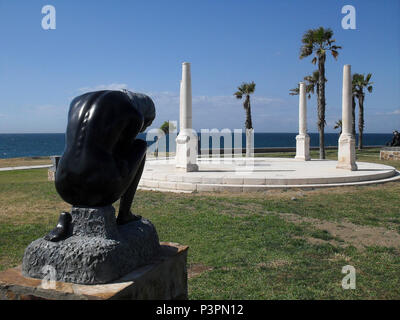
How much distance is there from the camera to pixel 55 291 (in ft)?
9.46

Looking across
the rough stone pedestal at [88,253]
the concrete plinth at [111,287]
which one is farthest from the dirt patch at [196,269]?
the rough stone pedestal at [88,253]

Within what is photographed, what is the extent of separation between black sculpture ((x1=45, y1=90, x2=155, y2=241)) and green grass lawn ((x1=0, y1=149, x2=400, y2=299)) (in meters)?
2.07

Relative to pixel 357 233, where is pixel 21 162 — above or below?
above

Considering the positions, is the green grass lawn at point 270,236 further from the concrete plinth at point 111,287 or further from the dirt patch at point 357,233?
the concrete plinth at point 111,287

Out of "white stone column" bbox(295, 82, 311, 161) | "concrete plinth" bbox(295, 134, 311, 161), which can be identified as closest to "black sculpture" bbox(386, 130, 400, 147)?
"white stone column" bbox(295, 82, 311, 161)

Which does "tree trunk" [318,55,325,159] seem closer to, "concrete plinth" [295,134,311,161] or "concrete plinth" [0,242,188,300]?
"concrete plinth" [295,134,311,161]

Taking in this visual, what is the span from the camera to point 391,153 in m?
27.5

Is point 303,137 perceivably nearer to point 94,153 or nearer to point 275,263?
point 275,263

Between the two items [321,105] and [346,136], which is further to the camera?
[321,105]

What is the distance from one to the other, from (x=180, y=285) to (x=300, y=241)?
135 inches

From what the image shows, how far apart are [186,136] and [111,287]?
524 inches

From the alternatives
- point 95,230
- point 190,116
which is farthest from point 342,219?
point 190,116

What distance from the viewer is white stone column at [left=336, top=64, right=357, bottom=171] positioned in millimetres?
16922

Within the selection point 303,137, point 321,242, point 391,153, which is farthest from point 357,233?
point 391,153
